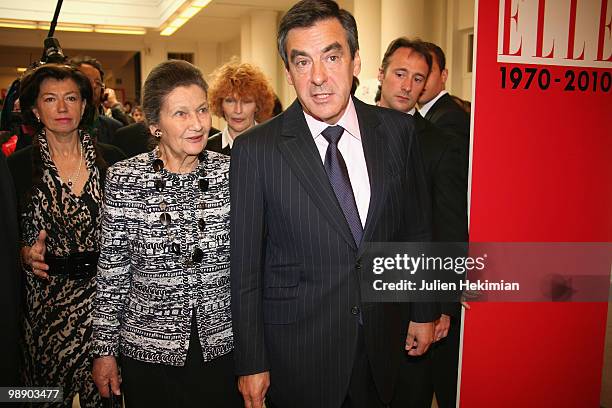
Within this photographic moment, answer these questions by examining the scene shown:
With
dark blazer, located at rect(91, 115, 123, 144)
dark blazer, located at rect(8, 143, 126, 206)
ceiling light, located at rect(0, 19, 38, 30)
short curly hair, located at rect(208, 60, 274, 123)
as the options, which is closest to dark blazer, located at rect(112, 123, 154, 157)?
dark blazer, located at rect(91, 115, 123, 144)

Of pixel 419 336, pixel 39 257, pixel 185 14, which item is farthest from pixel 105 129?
pixel 185 14

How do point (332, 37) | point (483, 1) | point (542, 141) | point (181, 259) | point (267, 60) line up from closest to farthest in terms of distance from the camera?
point (332, 37) < point (181, 259) < point (483, 1) < point (542, 141) < point (267, 60)

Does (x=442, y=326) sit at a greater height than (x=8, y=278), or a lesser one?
lesser

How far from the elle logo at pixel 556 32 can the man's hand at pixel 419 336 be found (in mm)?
1099

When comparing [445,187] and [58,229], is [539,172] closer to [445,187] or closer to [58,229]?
[445,187]

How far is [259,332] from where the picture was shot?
5.15 feet

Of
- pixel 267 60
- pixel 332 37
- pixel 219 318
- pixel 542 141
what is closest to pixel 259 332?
pixel 219 318

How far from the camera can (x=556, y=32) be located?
80.5 inches

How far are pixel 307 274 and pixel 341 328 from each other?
205 millimetres

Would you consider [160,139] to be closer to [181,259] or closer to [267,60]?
[181,259]

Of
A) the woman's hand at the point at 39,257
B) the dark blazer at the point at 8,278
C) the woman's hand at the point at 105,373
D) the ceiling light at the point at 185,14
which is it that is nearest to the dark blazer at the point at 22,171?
the woman's hand at the point at 39,257

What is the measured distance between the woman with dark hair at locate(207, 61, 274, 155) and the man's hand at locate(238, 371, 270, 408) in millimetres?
1679

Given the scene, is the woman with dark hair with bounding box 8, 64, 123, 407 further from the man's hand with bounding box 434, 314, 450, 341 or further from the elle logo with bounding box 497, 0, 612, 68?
the elle logo with bounding box 497, 0, 612, 68

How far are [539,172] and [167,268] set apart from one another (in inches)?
61.5
